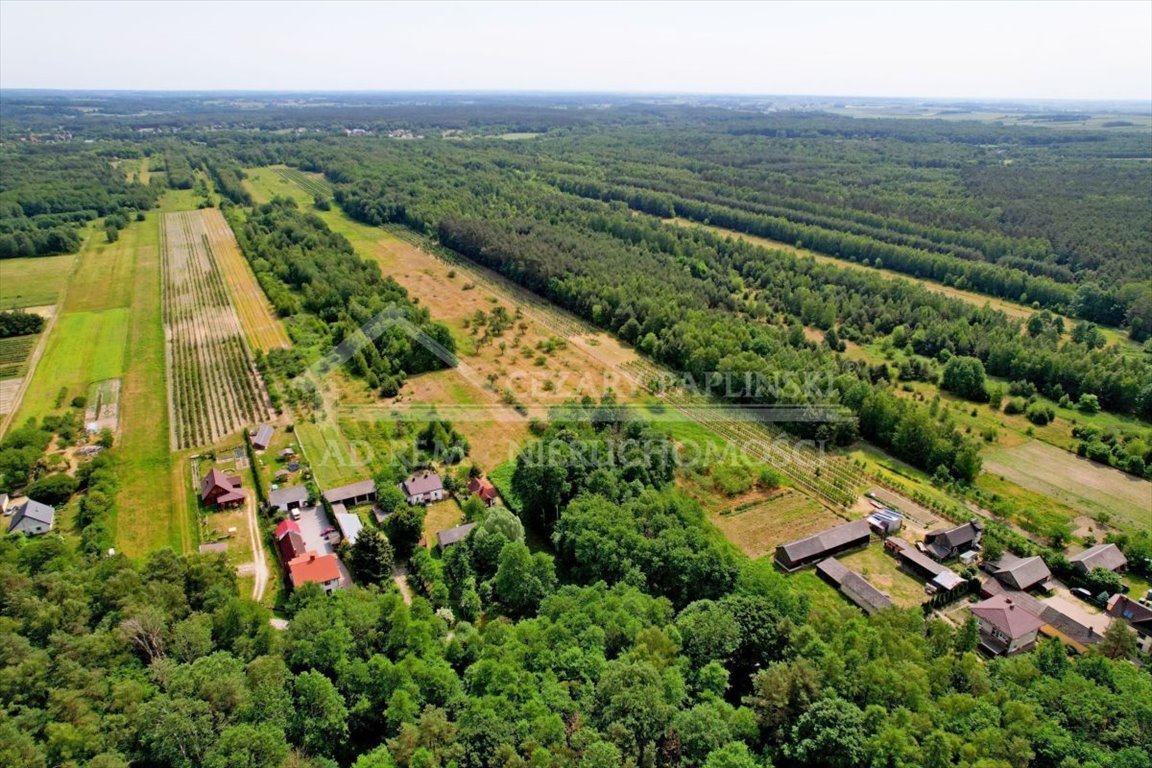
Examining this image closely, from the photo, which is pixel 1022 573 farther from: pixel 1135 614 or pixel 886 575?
pixel 886 575

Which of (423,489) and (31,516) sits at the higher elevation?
(31,516)

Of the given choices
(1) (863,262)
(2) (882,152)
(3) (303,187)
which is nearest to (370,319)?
(1) (863,262)

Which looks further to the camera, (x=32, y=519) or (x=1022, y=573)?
(x=32, y=519)

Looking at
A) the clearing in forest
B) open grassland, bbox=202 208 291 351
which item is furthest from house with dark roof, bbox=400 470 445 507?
open grassland, bbox=202 208 291 351

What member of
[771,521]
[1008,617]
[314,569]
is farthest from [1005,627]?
[314,569]

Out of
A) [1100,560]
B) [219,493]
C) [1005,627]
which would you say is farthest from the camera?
[219,493]

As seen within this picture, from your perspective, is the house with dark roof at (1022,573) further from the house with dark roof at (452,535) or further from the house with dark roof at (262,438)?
the house with dark roof at (262,438)

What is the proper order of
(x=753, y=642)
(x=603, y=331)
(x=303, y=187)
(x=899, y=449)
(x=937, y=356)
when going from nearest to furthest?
(x=753, y=642) < (x=899, y=449) < (x=937, y=356) < (x=603, y=331) < (x=303, y=187)

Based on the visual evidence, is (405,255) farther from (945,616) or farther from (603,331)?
(945,616)
